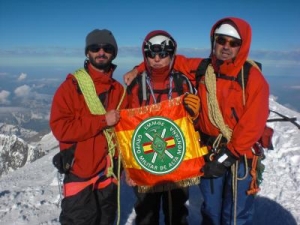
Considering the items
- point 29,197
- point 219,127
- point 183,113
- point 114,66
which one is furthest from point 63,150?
point 29,197

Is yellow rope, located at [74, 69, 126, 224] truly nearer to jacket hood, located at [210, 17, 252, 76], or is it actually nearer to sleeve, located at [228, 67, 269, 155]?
jacket hood, located at [210, 17, 252, 76]

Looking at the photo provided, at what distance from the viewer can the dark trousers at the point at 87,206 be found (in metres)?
4.64

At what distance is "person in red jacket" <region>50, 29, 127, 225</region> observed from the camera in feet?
14.0

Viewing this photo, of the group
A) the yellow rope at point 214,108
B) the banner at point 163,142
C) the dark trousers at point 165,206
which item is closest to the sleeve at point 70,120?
the banner at point 163,142

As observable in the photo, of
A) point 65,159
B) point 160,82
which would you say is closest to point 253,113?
point 160,82

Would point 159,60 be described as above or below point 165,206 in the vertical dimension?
above

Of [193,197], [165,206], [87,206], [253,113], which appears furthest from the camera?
[193,197]

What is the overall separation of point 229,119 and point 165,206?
→ 1810 mm

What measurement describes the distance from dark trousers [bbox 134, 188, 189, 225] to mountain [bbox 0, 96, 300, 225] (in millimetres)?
1428

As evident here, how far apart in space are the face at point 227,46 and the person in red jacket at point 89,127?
1.57m

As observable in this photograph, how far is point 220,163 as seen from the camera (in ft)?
13.4

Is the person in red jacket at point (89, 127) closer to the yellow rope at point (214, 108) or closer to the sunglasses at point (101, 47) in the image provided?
the sunglasses at point (101, 47)

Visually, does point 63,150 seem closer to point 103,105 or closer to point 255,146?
point 103,105

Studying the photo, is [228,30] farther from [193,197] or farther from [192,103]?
[193,197]
